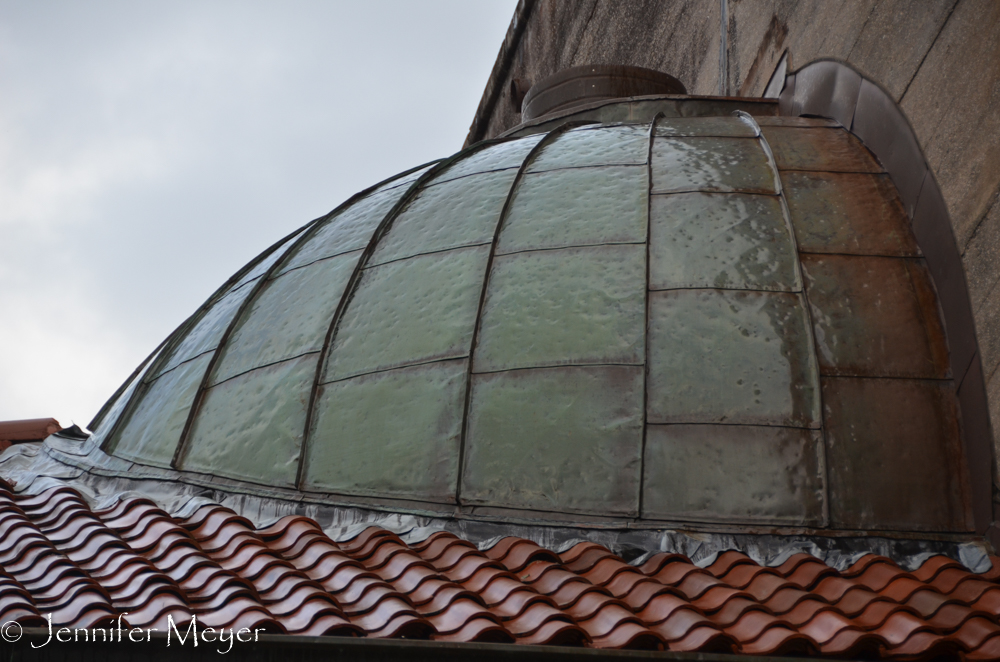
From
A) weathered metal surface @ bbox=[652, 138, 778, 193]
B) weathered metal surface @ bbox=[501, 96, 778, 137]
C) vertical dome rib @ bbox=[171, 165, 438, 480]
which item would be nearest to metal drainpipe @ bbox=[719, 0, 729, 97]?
weathered metal surface @ bbox=[501, 96, 778, 137]

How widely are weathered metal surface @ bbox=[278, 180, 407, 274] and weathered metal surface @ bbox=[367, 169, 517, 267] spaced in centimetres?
22

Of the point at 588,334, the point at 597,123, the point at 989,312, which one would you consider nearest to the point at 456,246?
the point at 588,334

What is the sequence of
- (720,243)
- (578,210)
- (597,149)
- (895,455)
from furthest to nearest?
(597,149) → (578,210) → (720,243) → (895,455)

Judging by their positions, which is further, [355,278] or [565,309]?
[355,278]

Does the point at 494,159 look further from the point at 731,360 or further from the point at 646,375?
the point at 731,360

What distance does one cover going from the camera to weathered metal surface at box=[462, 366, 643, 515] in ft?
19.9

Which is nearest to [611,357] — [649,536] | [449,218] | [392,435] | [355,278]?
[649,536]

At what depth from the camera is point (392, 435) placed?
661 centimetres

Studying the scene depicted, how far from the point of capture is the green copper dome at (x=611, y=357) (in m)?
6.07

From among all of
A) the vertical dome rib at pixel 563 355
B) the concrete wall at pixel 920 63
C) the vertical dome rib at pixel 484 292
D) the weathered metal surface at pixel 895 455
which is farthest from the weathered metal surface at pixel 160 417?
the concrete wall at pixel 920 63

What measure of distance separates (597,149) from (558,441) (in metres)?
3.23

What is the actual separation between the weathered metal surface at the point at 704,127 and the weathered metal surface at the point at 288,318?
288 centimetres

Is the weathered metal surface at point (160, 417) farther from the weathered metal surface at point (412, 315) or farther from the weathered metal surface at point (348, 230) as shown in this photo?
the weathered metal surface at point (412, 315)

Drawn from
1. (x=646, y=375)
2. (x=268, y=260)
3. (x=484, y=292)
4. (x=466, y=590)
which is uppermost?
(x=268, y=260)
